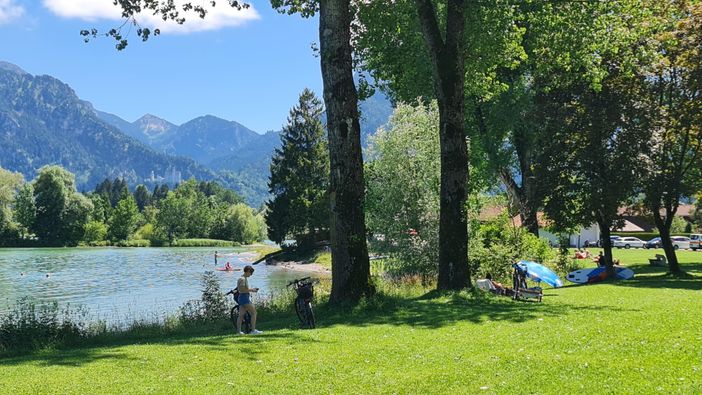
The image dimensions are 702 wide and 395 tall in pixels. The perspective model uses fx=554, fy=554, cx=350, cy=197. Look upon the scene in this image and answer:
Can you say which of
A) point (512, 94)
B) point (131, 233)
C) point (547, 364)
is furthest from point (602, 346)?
point (131, 233)

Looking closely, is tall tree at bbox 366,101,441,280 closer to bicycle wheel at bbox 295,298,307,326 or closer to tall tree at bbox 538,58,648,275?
tall tree at bbox 538,58,648,275

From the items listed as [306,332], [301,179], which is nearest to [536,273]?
[306,332]

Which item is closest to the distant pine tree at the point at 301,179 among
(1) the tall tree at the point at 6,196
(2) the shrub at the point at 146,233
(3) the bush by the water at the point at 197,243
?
(3) the bush by the water at the point at 197,243

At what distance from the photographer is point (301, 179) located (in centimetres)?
7712

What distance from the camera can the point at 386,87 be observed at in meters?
27.9

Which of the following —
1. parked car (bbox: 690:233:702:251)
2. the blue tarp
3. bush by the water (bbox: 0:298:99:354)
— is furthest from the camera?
parked car (bbox: 690:233:702:251)

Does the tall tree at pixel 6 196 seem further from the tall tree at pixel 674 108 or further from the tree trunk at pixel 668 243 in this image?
the tall tree at pixel 674 108

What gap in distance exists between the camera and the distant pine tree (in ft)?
247

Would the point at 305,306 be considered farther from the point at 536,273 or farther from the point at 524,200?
the point at 524,200

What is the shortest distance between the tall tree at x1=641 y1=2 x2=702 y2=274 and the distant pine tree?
46.0 metres

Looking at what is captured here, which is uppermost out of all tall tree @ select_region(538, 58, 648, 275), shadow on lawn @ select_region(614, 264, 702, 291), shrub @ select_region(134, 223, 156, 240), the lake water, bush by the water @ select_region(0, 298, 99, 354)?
tall tree @ select_region(538, 58, 648, 275)

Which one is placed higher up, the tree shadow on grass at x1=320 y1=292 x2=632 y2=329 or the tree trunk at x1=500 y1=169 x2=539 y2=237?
the tree trunk at x1=500 y1=169 x2=539 y2=237

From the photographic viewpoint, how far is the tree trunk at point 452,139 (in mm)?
17828

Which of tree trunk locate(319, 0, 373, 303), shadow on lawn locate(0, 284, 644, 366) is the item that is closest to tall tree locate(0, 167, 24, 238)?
shadow on lawn locate(0, 284, 644, 366)
